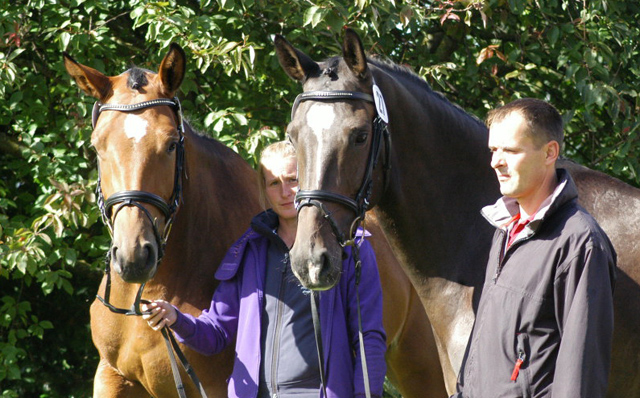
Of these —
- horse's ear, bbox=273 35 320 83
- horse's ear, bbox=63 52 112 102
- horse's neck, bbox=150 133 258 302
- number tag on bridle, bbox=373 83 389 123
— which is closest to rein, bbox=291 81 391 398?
number tag on bridle, bbox=373 83 389 123

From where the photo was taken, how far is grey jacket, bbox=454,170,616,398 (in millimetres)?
2068

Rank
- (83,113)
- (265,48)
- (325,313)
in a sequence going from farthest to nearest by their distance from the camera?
(265,48) → (83,113) → (325,313)

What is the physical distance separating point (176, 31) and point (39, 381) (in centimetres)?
312

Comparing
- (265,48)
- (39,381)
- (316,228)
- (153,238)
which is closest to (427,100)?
(316,228)

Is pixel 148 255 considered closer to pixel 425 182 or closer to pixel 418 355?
pixel 425 182

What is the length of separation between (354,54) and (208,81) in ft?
9.66

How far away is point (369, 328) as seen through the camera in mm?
2926

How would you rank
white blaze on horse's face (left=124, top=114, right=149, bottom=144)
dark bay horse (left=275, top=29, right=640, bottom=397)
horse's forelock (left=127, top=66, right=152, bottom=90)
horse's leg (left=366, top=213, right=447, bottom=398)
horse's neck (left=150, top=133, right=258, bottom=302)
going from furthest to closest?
horse's leg (left=366, top=213, right=447, bottom=398) < horse's neck (left=150, top=133, right=258, bottom=302) < horse's forelock (left=127, top=66, right=152, bottom=90) < white blaze on horse's face (left=124, top=114, right=149, bottom=144) < dark bay horse (left=275, top=29, right=640, bottom=397)

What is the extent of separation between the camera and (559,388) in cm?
207

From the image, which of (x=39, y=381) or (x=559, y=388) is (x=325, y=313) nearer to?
(x=559, y=388)

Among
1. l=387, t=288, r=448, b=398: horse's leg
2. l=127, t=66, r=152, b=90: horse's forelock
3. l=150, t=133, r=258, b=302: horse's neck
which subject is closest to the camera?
l=127, t=66, r=152, b=90: horse's forelock

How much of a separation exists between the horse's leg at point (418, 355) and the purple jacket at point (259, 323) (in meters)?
1.66

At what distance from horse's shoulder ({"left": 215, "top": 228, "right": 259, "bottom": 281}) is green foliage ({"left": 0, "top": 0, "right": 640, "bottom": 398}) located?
141cm

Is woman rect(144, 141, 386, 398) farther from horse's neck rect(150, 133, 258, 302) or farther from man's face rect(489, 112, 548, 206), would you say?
man's face rect(489, 112, 548, 206)
